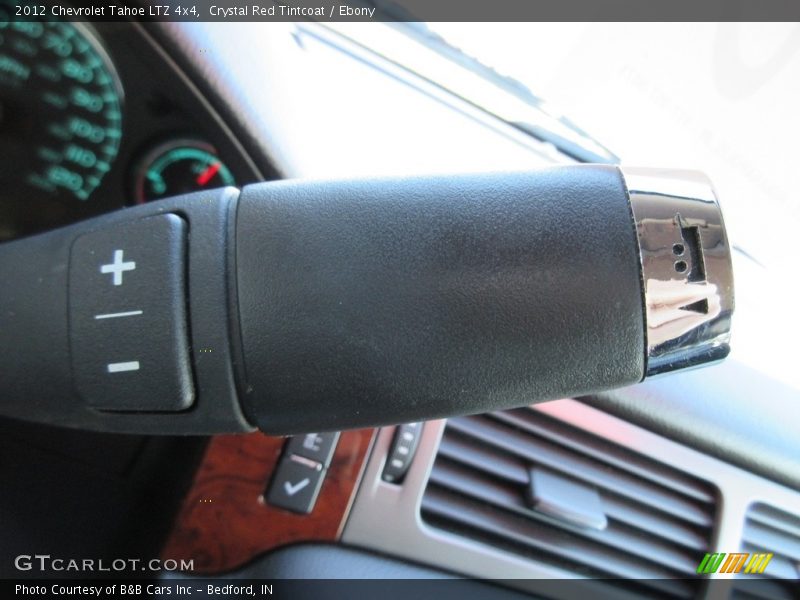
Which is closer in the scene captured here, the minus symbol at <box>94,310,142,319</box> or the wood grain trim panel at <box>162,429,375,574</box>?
the minus symbol at <box>94,310,142,319</box>

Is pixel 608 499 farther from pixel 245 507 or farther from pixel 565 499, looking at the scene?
pixel 245 507

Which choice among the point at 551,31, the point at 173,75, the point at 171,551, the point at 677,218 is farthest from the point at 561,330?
the point at 551,31

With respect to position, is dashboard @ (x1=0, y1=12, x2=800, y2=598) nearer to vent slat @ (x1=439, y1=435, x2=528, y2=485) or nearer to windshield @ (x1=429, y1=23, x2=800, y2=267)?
vent slat @ (x1=439, y1=435, x2=528, y2=485)

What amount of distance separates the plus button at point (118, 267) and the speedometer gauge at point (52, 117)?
26 cm

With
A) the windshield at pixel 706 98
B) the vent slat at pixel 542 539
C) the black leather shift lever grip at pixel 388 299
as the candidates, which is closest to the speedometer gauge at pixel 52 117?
the black leather shift lever grip at pixel 388 299

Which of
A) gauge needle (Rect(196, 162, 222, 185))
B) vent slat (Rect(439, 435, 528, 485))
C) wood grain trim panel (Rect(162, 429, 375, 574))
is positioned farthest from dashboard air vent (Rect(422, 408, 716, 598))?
gauge needle (Rect(196, 162, 222, 185))

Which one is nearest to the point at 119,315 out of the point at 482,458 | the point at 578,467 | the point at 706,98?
the point at 482,458

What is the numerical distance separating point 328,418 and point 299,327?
0.24 feet

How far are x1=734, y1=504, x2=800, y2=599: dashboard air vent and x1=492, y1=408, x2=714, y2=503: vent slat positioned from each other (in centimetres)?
9

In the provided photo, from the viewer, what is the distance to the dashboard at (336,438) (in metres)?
0.63

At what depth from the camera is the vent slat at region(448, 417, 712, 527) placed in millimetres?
822

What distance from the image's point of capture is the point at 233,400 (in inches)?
17.1

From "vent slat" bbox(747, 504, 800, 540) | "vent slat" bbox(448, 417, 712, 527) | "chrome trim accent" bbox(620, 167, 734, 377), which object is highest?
"chrome trim accent" bbox(620, 167, 734, 377)

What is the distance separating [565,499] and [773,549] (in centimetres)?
37
